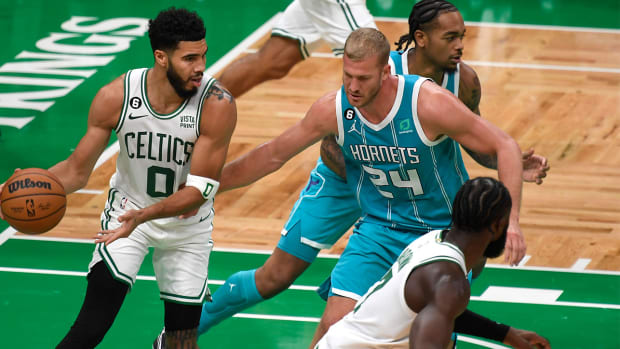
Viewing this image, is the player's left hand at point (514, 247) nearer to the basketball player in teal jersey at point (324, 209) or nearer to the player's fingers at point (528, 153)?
the player's fingers at point (528, 153)

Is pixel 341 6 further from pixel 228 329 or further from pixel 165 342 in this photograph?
pixel 165 342

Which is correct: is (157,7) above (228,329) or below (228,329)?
above

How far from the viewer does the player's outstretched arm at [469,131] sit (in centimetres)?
533

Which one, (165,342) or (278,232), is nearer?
(165,342)

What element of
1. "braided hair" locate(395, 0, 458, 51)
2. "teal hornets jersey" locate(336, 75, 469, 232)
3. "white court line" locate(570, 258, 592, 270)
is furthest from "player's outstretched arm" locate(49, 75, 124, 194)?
"white court line" locate(570, 258, 592, 270)

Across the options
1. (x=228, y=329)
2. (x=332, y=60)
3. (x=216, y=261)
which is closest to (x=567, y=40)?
(x=332, y=60)

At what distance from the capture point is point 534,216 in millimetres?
8914

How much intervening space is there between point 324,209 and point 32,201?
1655 millimetres

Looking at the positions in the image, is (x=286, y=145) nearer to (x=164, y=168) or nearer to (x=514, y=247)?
(x=164, y=168)

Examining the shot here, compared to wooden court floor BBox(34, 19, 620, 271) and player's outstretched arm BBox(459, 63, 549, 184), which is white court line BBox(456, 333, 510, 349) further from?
wooden court floor BBox(34, 19, 620, 271)

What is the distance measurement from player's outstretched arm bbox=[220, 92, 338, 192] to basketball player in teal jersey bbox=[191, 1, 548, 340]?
0.49 m

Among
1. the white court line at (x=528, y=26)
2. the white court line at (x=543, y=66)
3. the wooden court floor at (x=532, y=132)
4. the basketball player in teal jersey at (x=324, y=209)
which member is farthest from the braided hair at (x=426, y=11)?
the white court line at (x=528, y=26)

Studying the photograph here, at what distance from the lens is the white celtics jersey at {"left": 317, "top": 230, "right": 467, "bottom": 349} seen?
→ 4430mm

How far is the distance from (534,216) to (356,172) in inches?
133
